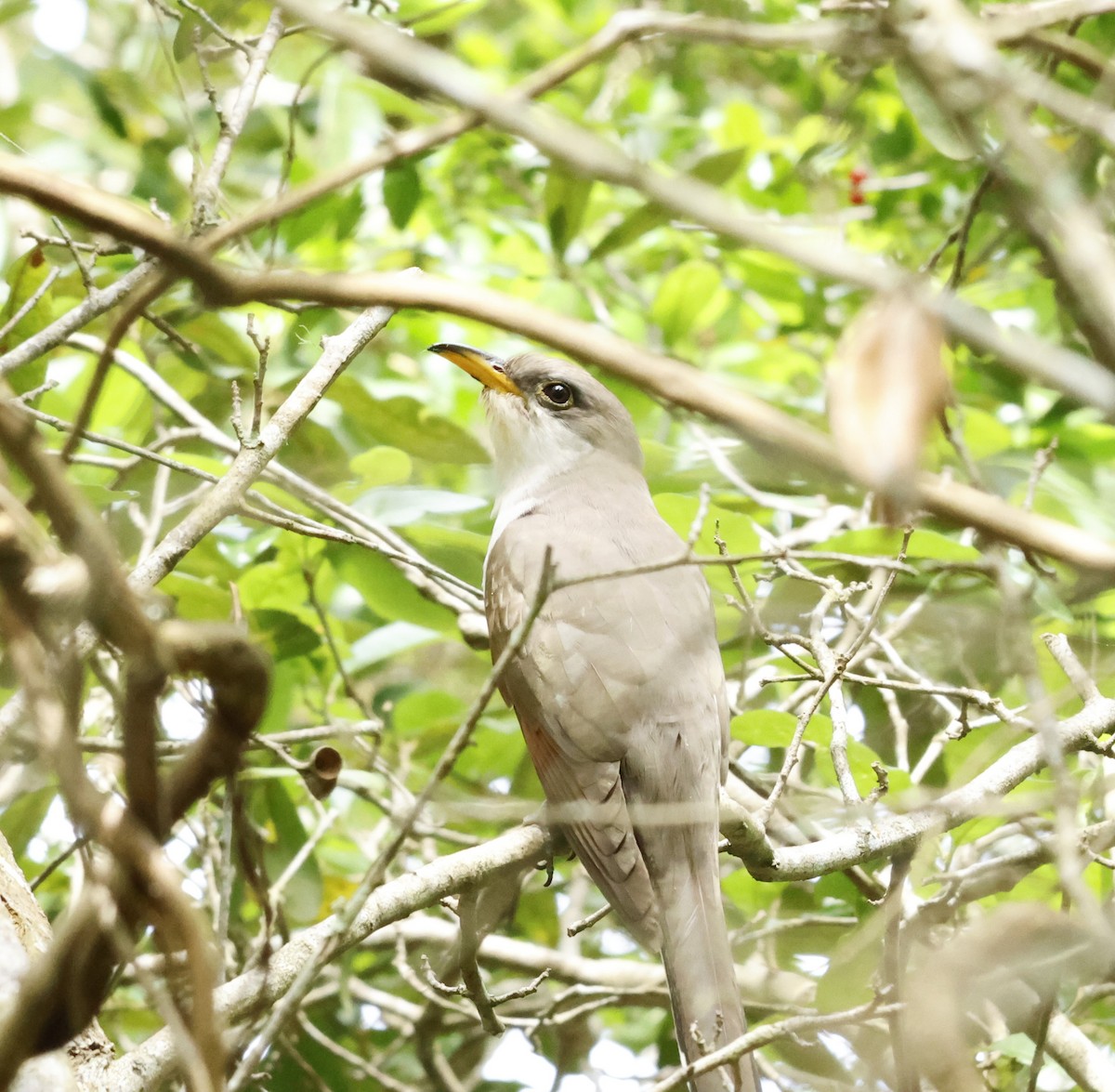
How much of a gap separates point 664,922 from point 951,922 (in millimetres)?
859

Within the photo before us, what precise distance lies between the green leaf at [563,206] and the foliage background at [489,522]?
0.02m

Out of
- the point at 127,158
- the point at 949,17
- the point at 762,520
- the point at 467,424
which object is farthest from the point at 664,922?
the point at 127,158

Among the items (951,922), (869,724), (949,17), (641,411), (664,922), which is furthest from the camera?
(641,411)

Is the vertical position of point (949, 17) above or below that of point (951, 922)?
above

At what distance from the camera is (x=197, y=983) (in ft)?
3.81

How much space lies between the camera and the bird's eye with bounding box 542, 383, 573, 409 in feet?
17.3

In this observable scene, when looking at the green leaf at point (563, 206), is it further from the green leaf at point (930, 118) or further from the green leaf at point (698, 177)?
the green leaf at point (930, 118)

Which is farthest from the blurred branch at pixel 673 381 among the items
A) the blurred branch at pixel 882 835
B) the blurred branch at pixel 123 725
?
the blurred branch at pixel 882 835

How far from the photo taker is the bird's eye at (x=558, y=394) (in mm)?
5270

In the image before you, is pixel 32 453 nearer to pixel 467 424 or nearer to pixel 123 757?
pixel 123 757

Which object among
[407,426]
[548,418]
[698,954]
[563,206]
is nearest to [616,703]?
[698,954]

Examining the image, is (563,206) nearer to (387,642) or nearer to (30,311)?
(387,642)

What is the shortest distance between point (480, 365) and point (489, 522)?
690 mm

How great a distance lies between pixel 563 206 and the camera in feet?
16.3
